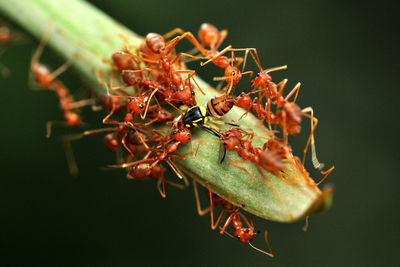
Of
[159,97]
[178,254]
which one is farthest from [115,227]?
[159,97]

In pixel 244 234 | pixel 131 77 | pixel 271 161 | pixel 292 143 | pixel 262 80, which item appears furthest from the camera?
pixel 292 143

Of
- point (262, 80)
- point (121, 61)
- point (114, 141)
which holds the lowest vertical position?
point (114, 141)

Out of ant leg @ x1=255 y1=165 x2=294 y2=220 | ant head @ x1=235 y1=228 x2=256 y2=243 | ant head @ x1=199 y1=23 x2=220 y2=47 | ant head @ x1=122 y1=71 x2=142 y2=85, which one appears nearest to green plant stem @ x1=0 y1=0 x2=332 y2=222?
ant leg @ x1=255 y1=165 x2=294 y2=220

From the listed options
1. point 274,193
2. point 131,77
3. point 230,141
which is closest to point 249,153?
point 230,141

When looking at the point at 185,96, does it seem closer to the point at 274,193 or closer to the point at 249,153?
the point at 249,153

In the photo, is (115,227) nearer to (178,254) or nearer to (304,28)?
(178,254)

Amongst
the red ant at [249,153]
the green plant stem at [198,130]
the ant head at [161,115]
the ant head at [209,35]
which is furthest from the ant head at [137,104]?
the ant head at [209,35]
